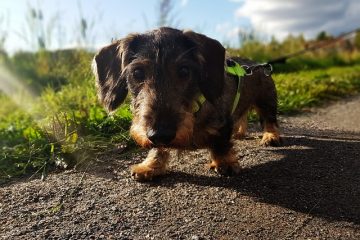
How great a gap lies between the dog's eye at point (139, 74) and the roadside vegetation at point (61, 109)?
0.86 metres

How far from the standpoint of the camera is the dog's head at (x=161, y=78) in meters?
2.62

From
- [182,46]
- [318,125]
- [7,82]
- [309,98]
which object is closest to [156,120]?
[182,46]

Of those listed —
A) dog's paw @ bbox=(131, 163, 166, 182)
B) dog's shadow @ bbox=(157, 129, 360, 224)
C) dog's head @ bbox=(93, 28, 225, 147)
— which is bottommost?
dog's shadow @ bbox=(157, 129, 360, 224)

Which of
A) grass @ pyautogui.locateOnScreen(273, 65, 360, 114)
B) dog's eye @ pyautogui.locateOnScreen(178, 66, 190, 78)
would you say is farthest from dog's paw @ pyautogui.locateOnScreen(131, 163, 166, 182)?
grass @ pyautogui.locateOnScreen(273, 65, 360, 114)

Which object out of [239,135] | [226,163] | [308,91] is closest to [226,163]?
[226,163]

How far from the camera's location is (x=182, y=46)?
10.00 feet

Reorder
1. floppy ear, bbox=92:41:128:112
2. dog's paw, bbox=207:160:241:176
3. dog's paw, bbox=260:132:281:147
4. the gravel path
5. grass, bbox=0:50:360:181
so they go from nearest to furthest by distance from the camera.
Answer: the gravel path, floppy ear, bbox=92:41:128:112, dog's paw, bbox=207:160:241:176, grass, bbox=0:50:360:181, dog's paw, bbox=260:132:281:147

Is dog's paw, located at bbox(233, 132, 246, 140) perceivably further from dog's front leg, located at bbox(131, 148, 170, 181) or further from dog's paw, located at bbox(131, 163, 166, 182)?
dog's paw, located at bbox(131, 163, 166, 182)

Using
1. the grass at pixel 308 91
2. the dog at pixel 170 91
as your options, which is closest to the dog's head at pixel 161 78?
the dog at pixel 170 91

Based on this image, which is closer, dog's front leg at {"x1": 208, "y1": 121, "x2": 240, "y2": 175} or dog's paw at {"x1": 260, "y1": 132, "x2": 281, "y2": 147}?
dog's front leg at {"x1": 208, "y1": 121, "x2": 240, "y2": 175}

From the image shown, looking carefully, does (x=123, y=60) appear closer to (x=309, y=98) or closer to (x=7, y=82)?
(x=309, y=98)

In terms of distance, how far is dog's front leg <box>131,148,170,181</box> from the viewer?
325cm

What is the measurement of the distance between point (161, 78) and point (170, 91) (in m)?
0.11

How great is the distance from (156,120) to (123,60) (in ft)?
2.47
